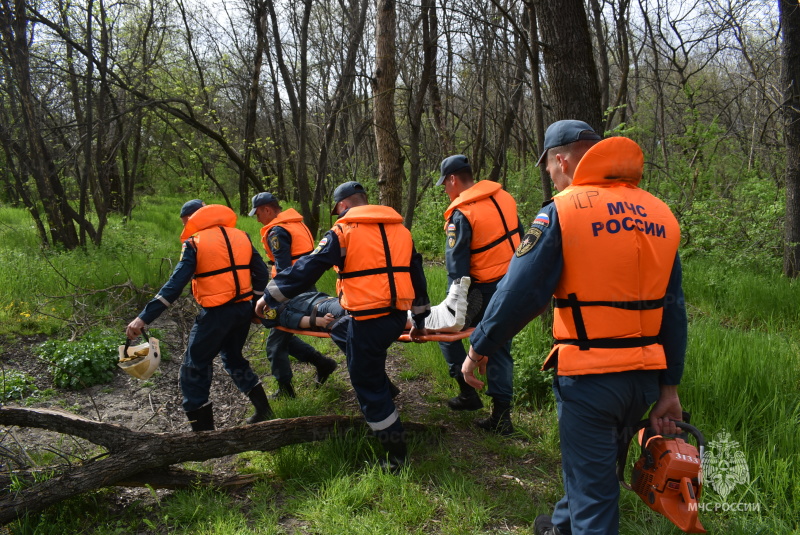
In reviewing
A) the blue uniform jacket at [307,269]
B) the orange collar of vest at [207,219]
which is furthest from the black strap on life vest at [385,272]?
the orange collar of vest at [207,219]

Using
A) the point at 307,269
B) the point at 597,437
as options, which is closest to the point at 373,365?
the point at 307,269

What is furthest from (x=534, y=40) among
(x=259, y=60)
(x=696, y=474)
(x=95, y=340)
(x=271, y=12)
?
(x=259, y=60)

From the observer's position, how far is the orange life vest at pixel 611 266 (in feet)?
6.70

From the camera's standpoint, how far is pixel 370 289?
11.4ft

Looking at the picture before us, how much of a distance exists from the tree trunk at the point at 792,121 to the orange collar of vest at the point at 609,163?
6389 mm

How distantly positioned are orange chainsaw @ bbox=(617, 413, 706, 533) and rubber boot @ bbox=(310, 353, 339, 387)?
3638 millimetres

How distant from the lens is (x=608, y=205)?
6.75 feet

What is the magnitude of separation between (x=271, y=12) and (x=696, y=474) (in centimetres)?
1132

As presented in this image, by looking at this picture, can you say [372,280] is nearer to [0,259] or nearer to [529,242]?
[529,242]

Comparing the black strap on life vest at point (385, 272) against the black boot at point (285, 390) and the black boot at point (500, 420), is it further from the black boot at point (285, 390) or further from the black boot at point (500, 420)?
the black boot at point (285, 390)

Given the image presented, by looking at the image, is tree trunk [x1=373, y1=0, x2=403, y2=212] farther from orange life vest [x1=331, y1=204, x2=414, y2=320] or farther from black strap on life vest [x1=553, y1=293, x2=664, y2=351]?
black strap on life vest [x1=553, y1=293, x2=664, y2=351]

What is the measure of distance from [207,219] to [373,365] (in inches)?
82.8

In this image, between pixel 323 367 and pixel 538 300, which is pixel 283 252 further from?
pixel 538 300

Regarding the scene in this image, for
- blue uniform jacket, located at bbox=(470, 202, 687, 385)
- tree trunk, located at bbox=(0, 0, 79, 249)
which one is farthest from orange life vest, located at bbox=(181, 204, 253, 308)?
tree trunk, located at bbox=(0, 0, 79, 249)
